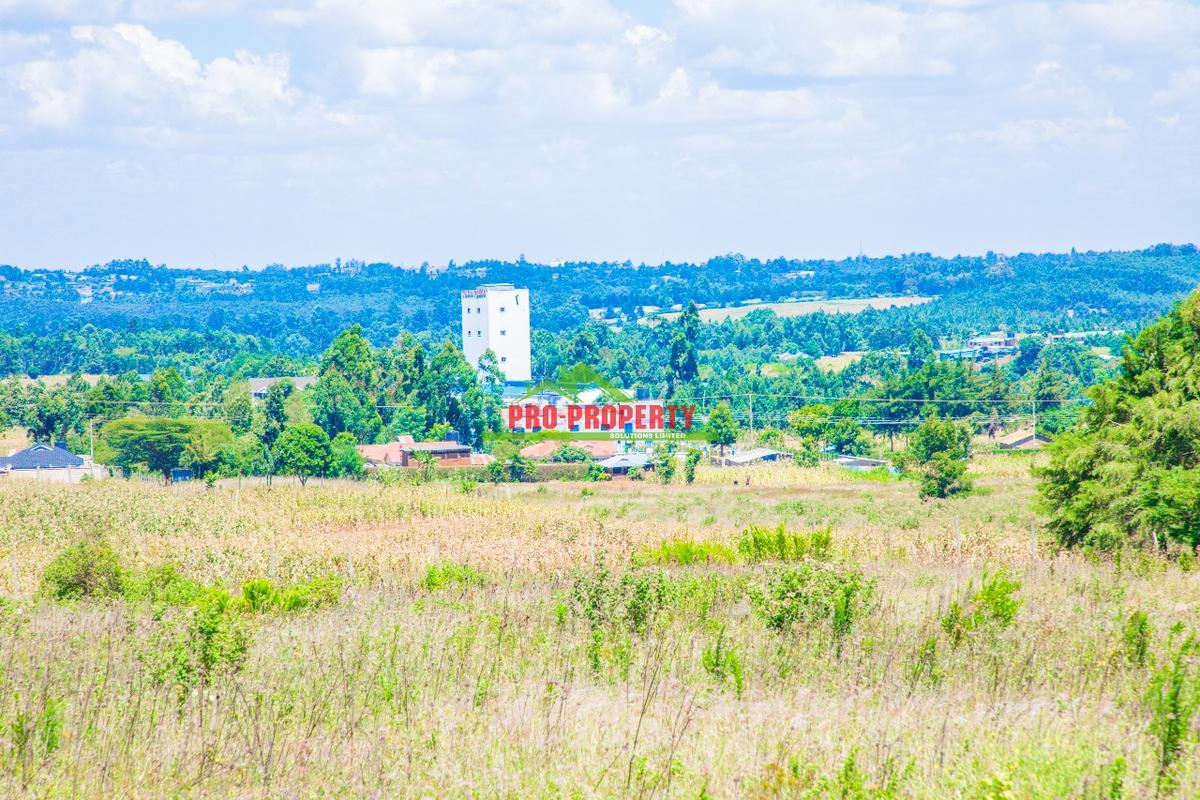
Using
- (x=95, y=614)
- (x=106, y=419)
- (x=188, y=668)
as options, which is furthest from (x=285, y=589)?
(x=106, y=419)

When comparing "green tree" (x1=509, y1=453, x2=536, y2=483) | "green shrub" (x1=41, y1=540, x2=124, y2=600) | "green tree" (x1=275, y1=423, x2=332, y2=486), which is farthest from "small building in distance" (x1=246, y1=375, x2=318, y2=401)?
"green shrub" (x1=41, y1=540, x2=124, y2=600)

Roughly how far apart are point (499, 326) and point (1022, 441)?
53.4 m

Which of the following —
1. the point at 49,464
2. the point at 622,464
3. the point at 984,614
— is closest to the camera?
the point at 984,614

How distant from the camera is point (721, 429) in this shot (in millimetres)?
64875

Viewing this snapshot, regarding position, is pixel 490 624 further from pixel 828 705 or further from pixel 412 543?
pixel 412 543

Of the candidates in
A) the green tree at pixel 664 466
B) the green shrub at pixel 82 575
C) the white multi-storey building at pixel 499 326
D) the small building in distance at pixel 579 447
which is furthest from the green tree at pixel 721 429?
the green shrub at pixel 82 575

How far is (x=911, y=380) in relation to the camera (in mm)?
71938

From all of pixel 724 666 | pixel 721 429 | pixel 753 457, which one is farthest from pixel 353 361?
pixel 724 666

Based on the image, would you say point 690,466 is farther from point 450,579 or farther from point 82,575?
point 450,579

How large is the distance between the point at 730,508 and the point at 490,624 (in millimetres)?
27344

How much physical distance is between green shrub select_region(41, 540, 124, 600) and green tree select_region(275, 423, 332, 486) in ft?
110

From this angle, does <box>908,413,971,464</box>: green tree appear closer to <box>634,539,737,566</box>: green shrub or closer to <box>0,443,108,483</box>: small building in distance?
<box>634,539,737,566</box>: green shrub

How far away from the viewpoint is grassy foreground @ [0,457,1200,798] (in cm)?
517

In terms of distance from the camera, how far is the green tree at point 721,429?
212 feet
